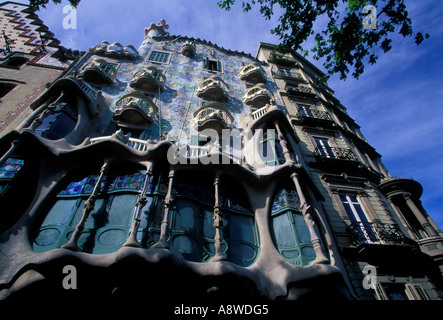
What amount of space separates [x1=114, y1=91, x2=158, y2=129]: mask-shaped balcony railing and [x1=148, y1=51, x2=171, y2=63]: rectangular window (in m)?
8.13

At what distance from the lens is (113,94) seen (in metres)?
14.6

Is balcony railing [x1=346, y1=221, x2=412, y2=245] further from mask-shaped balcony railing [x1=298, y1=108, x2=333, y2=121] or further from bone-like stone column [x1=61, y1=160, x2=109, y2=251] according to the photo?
bone-like stone column [x1=61, y1=160, x2=109, y2=251]

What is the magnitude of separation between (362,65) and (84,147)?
1143cm

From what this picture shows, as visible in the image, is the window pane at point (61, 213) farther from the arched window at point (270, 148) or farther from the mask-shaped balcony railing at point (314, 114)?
the mask-shaped balcony railing at point (314, 114)

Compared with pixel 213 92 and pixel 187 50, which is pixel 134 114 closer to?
pixel 213 92

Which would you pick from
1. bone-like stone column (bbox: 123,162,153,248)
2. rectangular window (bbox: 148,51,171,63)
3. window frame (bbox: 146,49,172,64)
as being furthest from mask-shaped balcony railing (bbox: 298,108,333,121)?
rectangular window (bbox: 148,51,171,63)

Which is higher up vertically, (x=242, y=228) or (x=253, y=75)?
(x=253, y=75)

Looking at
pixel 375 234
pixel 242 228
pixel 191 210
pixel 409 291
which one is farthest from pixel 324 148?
pixel 191 210

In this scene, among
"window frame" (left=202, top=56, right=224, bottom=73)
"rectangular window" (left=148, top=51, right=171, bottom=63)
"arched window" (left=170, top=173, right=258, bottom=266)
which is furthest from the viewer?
"window frame" (left=202, top=56, right=224, bottom=73)

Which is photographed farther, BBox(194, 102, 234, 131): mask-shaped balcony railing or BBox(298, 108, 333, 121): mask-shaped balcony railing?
BBox(298, 108, 333, 121): mask-shaped balcony railing

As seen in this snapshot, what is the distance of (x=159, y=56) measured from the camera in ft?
66.1

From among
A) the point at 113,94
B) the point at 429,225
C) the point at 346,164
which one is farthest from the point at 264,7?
the point at 429,225

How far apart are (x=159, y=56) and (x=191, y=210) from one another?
1690cm

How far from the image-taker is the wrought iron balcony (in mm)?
13277
